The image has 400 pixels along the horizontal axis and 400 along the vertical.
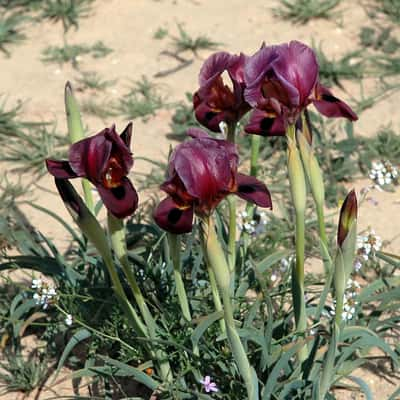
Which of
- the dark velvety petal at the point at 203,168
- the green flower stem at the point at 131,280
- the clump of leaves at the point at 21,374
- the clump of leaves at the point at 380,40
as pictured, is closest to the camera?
the dark velvety petal at the point at 203,168

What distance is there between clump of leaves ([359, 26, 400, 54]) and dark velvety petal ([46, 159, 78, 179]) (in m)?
2.81

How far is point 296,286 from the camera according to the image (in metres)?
1.86

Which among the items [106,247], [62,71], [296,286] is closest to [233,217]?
[296,286]

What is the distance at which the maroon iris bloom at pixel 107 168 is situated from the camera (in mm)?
1535

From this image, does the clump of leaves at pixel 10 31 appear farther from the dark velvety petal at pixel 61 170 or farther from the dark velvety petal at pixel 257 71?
the dark velvety petal at pixel 257 71

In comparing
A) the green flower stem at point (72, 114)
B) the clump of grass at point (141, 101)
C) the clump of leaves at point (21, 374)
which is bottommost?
the clump of leaves at point (21, 374)

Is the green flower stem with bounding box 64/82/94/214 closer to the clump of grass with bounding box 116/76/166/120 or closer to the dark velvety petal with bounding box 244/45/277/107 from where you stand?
the dark velvety petal with bounding box 244/45/277/107

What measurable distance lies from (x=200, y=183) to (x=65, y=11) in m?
3.33

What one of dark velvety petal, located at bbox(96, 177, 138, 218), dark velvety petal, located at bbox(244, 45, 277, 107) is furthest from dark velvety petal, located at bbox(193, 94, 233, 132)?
dark velvety petal, located at bbox(96, 177, 138, 218)

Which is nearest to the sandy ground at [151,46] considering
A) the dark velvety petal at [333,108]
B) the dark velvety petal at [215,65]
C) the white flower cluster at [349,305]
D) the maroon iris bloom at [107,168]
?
the white flower cluster at [349,305]

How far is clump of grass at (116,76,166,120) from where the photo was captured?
3.72 metres

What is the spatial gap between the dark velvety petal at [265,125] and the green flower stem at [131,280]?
376 mm

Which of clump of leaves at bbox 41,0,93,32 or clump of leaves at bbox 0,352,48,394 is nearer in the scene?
clump of leaves at bbox 0,352,48,394

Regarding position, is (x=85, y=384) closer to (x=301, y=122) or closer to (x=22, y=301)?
(x=22, y=301)
